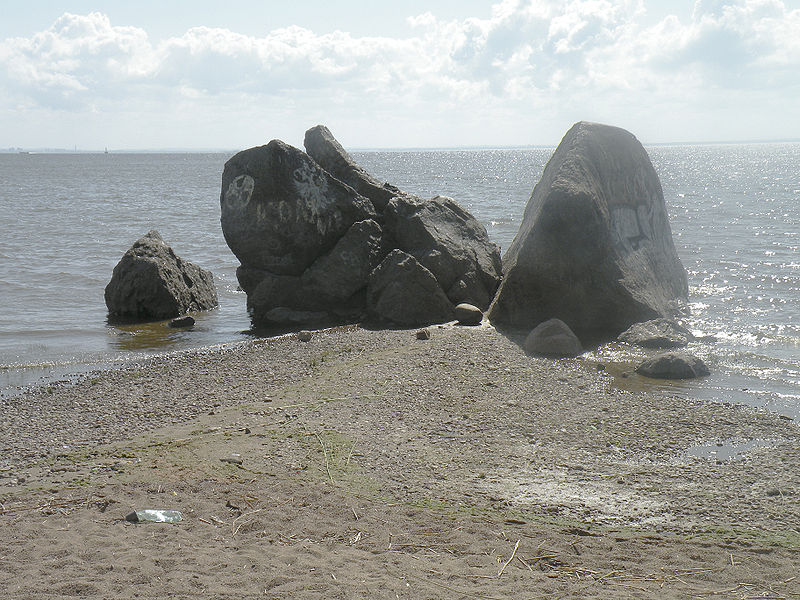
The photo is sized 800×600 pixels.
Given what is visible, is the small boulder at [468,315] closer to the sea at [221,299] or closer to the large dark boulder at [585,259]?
the large dark boulder at [585,259]

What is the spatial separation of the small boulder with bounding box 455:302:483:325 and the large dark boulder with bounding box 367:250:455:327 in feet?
0.95

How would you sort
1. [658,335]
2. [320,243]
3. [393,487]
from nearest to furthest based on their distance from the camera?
[393,487]
[658,335]
[320,243]

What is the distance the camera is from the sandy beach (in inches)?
228

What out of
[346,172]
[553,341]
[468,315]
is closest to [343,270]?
[346,172]

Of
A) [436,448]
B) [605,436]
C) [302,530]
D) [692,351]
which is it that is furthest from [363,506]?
[692,351]

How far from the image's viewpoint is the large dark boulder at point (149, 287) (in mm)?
17812

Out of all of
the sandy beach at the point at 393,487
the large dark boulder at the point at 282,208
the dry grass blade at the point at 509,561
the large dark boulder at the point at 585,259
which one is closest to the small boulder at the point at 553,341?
the sandy beach at the point at 393,487

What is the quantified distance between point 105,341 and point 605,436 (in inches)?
411

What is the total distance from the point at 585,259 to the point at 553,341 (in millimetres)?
2272

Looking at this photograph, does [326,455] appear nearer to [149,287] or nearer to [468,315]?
[468,315]

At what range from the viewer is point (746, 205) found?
48.2 meters

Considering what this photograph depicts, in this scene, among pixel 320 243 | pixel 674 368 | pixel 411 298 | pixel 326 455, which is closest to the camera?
pixel 326 455

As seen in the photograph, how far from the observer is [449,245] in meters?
17.4

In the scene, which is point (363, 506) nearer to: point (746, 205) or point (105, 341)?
point (105, 341)
